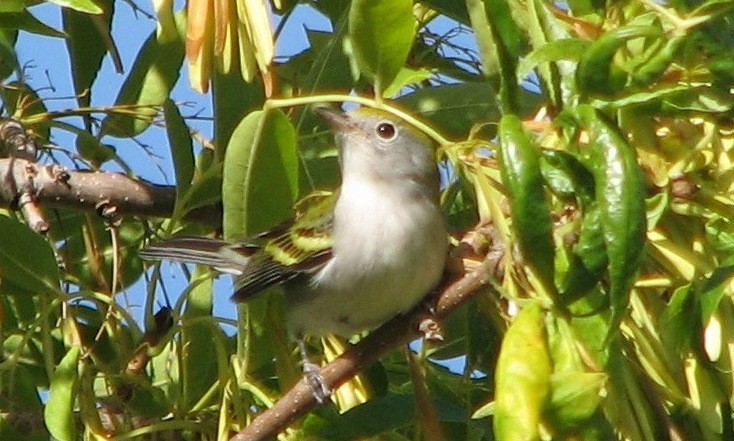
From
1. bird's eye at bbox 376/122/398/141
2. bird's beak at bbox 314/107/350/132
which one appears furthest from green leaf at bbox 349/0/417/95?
bird's eye at bbox 376/122/398/141

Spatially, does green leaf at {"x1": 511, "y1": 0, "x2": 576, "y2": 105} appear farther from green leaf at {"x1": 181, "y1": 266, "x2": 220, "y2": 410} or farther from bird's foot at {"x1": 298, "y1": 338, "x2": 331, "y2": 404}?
green leaf at {"x1": 181, "y1": 266, "x2": 220, "y2": 410}

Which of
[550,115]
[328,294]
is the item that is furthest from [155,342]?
[550,115]

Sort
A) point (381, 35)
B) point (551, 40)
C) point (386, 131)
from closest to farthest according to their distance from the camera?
point (551, 40), point (381, 35), point (386, 131)

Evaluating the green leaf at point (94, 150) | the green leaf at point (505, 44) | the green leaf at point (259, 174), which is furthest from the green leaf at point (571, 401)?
the green leaf at point (94, 150)

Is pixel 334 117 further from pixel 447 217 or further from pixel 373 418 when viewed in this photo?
pixel 373 418

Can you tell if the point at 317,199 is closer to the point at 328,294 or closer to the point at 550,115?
the point at 328,294

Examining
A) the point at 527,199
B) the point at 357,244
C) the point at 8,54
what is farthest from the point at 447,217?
the point at 527,199
